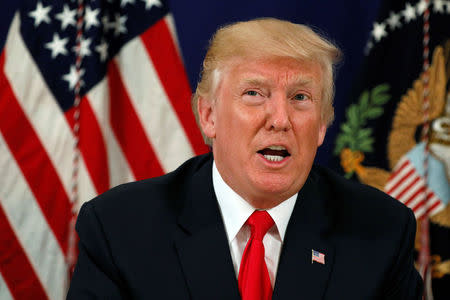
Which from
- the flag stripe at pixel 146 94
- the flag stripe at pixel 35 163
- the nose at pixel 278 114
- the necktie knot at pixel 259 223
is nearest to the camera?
the nose at pixel 278 114

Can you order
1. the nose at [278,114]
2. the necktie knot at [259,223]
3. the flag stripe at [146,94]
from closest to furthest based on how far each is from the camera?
the nose at [278,114] < the necktie knot at [259,223] < the flag stripe at [146,94]

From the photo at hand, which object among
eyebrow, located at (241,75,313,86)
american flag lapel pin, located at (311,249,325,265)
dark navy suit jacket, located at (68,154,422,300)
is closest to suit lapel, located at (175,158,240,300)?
dark navy suit jacket, located at (68,154,422,300)

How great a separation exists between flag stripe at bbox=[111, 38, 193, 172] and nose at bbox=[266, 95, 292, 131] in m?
1.59

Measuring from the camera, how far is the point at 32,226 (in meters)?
2.98

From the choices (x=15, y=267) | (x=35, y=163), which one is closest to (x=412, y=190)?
(x=35, y=163)

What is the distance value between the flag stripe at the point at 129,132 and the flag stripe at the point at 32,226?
1.51 ft

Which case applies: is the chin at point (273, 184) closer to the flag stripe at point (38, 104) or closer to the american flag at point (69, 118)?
the american flag at point (69, 118)

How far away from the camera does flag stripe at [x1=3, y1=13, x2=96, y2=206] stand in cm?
295

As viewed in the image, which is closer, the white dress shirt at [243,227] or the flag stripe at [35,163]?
the white dress shirt at [243,227]

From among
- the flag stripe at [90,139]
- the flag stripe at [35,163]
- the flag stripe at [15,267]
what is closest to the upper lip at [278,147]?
the flag stripe at [90,139]

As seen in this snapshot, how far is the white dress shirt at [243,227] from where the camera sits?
1.63 metres

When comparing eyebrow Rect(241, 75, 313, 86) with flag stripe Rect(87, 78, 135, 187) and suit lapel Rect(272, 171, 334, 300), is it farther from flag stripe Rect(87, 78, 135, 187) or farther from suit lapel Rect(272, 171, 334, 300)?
flag stripe Rect(87, 78, 135, 187)

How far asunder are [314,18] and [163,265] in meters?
1.98

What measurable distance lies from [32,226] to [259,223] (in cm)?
178
